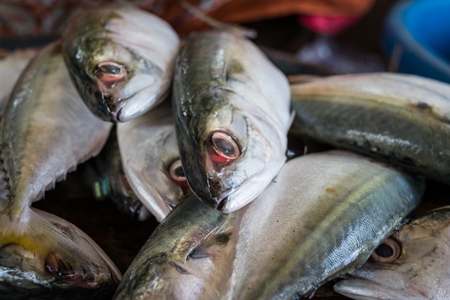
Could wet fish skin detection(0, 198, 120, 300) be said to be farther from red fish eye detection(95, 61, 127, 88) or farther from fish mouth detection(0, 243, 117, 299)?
red fish eye detection(95, 61, 127, 88)

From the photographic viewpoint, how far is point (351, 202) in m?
1.01

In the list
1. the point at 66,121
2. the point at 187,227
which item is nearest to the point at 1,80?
the point at 66,121

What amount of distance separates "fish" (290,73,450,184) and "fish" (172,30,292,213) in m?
0.08

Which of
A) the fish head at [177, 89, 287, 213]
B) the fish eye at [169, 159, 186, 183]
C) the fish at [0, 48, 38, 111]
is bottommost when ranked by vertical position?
the fish at [0, 48, 38, 111]

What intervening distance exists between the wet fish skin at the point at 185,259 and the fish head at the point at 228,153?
59mm

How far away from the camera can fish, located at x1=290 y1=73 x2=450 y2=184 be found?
114 cm

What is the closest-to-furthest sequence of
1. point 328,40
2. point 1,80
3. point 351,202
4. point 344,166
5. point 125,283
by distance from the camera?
point 125,283 < point 351,202 < point 344,166 < point 1,80 < point 328,40

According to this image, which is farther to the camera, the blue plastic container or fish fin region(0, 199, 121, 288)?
the blue plastic container

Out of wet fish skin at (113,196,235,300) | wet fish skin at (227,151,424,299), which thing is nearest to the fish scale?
wet fish skin at (113,196,235,300)

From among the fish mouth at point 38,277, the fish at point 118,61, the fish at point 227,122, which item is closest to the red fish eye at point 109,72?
the fish at point 118,61

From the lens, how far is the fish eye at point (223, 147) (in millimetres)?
961

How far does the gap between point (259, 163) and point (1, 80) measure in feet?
3.14

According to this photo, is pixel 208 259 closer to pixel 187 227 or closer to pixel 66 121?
pixel 187 227

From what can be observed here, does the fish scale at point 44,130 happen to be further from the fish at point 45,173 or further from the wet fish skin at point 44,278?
the wet fish skin at point 44,278
